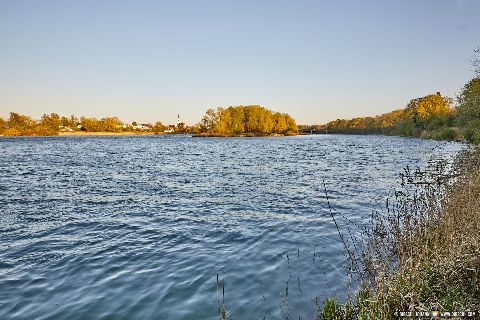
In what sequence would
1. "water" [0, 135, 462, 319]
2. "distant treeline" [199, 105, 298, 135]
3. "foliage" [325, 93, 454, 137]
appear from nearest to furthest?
"water" [0, 135, 462, 319] → "foliage" [325, 93, 454, 137] → "distant treeline" [199, 105, 298, 135]

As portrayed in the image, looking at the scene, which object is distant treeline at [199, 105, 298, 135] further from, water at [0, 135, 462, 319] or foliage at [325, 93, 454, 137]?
water at [0, 135, 462, 319]

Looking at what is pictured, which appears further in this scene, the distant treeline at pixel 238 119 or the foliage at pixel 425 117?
the distant treeline at pixel 238 119

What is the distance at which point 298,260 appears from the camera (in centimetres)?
1138

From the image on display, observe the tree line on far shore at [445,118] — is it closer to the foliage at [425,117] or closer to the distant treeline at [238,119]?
the foliage at [425,117]

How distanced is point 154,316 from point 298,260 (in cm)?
523

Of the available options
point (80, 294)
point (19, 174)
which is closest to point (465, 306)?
point (80, 294)

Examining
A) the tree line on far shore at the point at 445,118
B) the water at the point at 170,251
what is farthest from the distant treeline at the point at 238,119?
the water at the point at 170,251

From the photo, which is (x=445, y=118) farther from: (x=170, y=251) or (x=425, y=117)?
(x=170, y=251)

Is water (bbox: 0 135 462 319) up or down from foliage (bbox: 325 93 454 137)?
down

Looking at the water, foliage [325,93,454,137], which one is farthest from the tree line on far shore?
the water

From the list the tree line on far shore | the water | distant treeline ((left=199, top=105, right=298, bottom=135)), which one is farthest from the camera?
distant treeline ((left=199, top=105, right=298, bottom=135))

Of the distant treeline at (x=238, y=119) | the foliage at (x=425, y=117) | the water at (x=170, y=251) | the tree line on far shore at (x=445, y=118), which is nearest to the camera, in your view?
the water at (x=170, y=251)

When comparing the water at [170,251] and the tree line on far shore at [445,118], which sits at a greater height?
the tree line on far shore at [445,118]

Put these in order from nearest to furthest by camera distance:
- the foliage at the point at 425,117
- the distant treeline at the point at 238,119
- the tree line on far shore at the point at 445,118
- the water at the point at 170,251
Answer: the water at the point at 170,251 → the tree line on far shore at the point at 445,118 → the foliage at the point at 425,117 → the distant treeline at the point at 238,119
